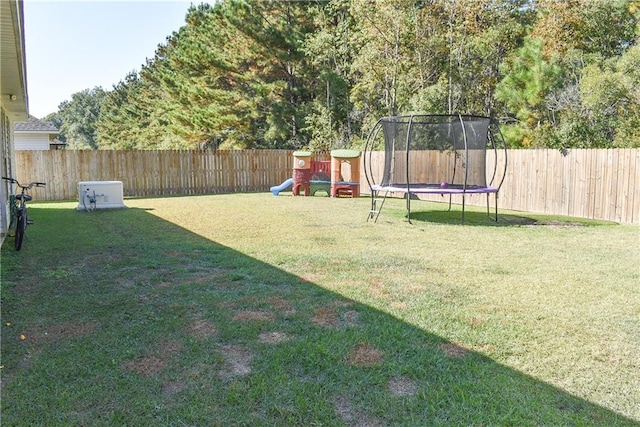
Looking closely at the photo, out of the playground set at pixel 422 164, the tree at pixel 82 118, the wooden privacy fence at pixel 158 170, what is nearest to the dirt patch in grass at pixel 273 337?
the playground set at pixel 422 164

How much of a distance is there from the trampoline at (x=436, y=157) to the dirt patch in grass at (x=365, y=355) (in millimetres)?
5870

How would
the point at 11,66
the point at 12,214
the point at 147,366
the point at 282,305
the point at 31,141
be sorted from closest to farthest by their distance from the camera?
the point at 147,366
the point at 282,305
the point at 11,66
the point at 12,214
the point at 31,141

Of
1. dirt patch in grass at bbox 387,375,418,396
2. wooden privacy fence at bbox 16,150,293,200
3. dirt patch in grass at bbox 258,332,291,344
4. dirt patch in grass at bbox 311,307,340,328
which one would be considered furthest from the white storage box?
dirt patch in grass at bbox 387,375,418,396

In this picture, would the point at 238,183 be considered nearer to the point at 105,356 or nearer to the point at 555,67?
the point at 555,67

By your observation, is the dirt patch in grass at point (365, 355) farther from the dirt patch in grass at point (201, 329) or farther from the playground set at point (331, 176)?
the playground set at point (331, 176)

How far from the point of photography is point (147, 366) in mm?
2605

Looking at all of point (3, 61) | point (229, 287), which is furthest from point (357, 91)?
point (229, 287)

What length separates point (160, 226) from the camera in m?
8.06

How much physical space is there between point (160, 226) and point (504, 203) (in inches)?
318

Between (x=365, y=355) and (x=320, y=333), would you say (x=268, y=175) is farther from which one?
(x=365, y=355)

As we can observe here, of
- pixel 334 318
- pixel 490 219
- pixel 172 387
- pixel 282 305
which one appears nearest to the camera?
pixel 172 387

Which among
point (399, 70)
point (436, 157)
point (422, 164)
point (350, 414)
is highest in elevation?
point (399, 70)

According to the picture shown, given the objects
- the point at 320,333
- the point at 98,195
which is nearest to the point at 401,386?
the point at 320,333

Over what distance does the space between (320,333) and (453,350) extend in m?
0.84
